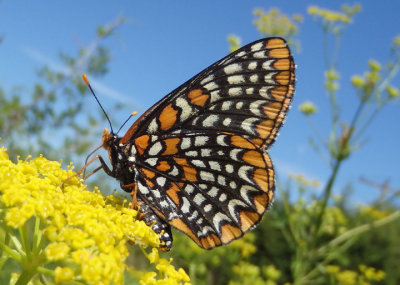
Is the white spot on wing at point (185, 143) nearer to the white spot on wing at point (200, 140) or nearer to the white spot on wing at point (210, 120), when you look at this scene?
the white spot on wing at point (200, 140)

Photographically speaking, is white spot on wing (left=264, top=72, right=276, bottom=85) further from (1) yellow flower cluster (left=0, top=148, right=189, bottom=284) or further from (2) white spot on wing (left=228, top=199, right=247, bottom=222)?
(1) yellow flower cluster (left=0, top=148, right=189, bottom=284)

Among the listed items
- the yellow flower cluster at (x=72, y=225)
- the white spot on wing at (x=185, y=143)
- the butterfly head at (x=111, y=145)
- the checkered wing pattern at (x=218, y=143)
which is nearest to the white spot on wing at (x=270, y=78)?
the checkered wing pattern at (x=218, y=143)

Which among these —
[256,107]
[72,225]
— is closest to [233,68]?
[256,107]

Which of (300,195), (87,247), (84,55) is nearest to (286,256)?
(300,195)

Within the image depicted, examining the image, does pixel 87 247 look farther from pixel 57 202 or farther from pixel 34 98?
pixel 34 98

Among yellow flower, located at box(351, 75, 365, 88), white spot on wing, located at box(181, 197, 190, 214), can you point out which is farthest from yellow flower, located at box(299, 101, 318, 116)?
white spot on wing, located at box(181, 197, 190, 214)

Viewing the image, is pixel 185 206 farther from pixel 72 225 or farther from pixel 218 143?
pixel 72 225

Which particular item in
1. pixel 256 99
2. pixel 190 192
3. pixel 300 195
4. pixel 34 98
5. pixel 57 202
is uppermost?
pixel 34 98
